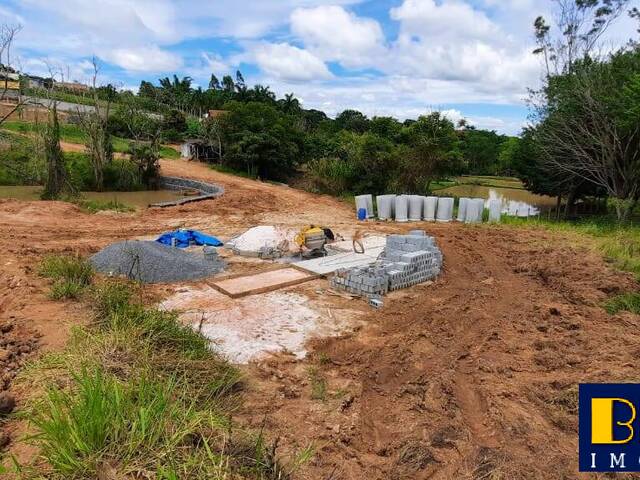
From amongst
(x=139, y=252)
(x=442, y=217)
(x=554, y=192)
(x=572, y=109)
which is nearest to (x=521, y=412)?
(x=139, y=252)

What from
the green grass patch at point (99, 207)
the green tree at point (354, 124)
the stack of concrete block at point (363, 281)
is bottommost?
the stack of concrete block at point (363, 281)

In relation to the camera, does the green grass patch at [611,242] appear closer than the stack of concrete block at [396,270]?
No

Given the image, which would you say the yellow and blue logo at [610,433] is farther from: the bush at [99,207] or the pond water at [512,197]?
the pond water at [512,197]

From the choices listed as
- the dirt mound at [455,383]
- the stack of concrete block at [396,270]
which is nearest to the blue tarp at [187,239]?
the stack of concrete block at [396,270]

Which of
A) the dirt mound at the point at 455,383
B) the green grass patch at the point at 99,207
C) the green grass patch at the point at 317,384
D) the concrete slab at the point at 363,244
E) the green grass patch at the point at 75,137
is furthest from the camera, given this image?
the green grass patch at the point at 75,137

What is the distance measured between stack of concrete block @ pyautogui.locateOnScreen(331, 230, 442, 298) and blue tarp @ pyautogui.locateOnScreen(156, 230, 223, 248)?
13.1 ft

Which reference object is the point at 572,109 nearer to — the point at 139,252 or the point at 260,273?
the point at 260,273

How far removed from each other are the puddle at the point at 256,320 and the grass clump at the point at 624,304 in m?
3.90

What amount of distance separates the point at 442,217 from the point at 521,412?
10422mm

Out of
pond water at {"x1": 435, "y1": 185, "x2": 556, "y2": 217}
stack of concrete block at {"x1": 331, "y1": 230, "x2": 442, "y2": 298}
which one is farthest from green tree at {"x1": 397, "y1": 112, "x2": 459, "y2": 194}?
pond water at {"x1": 435, "y1": 185, "x2": 556, "y2": 217}

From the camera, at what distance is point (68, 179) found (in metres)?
15.9

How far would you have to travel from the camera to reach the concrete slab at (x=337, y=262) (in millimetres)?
8148

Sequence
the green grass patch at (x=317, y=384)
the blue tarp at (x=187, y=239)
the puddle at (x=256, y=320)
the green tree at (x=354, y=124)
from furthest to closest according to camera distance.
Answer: the green tree at (x=354, y=124)
the blue tarp at (x=187, y=239)
the puddle at (x=256, y=320)
the green grass patch at (x=317, y=384)

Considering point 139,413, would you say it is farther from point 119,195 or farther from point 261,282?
point 119,195
